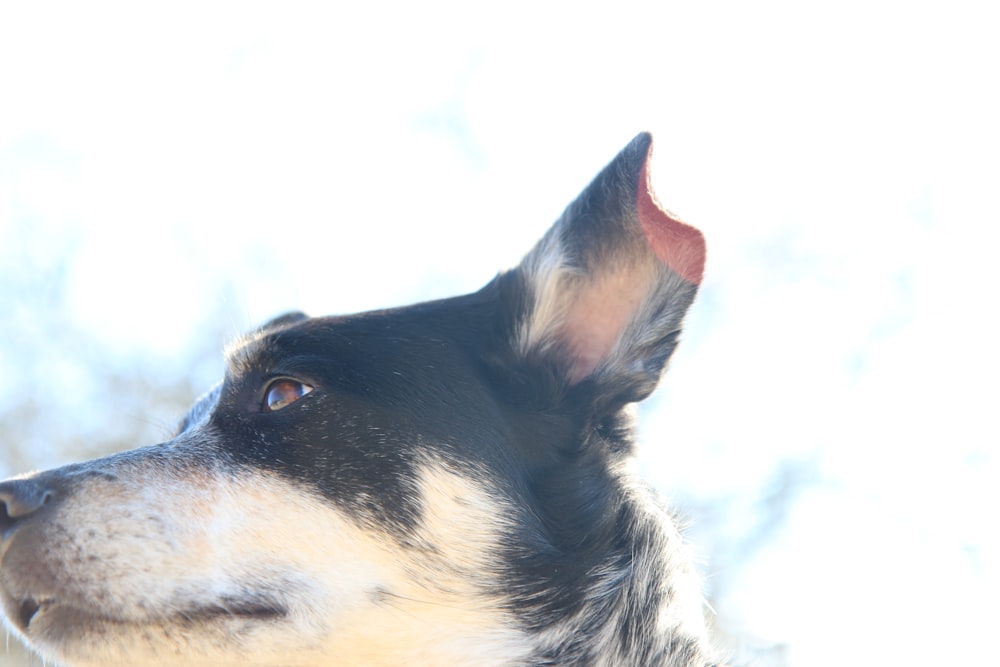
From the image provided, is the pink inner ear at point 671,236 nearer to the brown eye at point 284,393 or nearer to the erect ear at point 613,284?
the erect ear at point 613,284

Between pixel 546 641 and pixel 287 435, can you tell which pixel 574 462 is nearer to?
pixel 546 641

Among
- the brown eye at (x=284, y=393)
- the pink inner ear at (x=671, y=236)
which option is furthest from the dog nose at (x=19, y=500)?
the pink inner ear at (x=671, y=236)

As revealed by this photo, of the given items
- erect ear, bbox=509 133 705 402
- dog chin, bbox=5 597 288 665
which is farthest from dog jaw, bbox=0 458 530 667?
erect ear, bbox=509 133 705 402

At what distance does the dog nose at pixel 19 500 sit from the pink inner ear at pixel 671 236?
6.68 ft

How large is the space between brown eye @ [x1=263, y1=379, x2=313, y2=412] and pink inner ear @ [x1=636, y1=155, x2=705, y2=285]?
126 cm

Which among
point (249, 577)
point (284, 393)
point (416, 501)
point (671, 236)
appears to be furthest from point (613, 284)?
point (249, 577)

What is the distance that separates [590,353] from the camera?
10.6ft

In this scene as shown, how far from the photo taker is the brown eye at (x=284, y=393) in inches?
119

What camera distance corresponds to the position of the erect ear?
114 inches

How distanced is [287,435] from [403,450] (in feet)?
1.27

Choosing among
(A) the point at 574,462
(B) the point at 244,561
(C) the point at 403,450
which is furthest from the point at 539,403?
(B) the point at 244,561

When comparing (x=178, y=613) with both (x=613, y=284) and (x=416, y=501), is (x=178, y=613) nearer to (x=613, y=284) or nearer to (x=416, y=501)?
(x=416, y=501)

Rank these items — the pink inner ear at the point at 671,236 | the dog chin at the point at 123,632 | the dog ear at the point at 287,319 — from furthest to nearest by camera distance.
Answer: the dog ear at the point at 287,319 → the pink inner ear at the point at 671,236 → the dog chin at the point at 123,632

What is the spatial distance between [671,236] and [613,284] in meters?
0.33
